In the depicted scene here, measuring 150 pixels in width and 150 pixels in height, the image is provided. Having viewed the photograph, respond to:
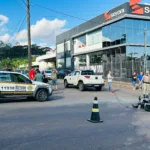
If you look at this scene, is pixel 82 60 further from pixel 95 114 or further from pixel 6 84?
pixel 95 114

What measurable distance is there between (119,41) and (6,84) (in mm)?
22185

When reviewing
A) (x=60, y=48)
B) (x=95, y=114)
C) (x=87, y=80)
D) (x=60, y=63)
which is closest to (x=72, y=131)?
(x=95, y=114)

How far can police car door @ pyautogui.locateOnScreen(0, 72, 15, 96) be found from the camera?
43.1 feet

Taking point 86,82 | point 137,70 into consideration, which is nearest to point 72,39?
point 137,70

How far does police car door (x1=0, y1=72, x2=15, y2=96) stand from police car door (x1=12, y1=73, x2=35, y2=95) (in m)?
0.21

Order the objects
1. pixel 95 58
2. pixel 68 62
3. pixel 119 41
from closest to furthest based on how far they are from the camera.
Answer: pixel 119 41
pixel 95 58
pixel 68 62

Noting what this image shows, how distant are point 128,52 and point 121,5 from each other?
244 inches

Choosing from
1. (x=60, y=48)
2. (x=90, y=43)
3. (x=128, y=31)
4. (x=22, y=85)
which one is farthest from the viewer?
(x=60, y=48)

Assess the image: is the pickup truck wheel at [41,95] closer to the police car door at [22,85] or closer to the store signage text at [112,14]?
the police car door at [22,85]

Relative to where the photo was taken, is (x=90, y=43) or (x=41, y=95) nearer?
(x=41, y=95)

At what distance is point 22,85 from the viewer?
13656 mm

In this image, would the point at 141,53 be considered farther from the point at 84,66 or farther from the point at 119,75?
the point at 84,66

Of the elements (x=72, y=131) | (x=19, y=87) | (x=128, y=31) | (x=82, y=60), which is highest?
(x=128, y=31)

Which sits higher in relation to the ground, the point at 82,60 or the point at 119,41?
the point at 119,41
